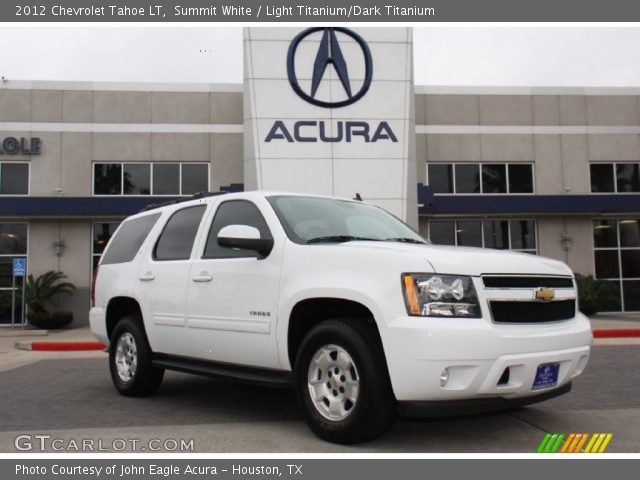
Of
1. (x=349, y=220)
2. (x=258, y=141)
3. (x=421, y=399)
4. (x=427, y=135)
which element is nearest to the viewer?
(x=421, y=399)

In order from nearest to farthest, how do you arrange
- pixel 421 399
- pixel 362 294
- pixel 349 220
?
pixel 421 399 < pixel 362 294 < pixel 349 220

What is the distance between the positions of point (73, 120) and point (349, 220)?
18383mm

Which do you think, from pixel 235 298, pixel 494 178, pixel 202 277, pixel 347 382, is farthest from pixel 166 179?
pixel 347 382

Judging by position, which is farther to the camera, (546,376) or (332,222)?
(332,222)

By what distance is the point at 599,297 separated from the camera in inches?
788

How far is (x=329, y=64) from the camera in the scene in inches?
742

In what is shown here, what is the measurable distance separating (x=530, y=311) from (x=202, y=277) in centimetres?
275

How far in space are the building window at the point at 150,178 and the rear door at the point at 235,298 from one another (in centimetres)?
1599

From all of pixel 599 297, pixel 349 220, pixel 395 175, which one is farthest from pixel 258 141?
pixel 349 220

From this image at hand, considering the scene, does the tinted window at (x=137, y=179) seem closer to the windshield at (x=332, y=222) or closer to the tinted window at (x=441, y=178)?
the tinted window at (x=441, y=178)

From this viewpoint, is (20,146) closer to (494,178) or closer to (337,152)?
(337,152)

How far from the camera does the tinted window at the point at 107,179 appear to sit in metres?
21.1

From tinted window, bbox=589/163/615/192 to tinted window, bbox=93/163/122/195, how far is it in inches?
675

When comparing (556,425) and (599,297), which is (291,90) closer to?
(599,297)
